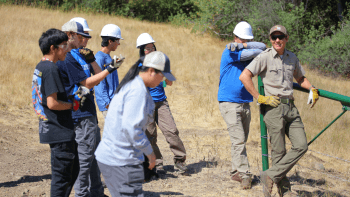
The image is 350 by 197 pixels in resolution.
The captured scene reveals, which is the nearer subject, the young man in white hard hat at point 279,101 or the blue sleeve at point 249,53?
the young man in white hard hat at point 279,101

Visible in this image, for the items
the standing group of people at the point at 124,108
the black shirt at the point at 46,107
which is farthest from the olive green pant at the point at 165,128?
the black shirt at the point at 46,107

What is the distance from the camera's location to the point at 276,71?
379 centimetres

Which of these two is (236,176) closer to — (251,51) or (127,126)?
(251,51)

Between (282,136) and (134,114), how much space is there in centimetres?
223

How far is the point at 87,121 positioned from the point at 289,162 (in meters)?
2.30

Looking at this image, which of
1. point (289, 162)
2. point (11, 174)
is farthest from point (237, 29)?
point (11, 174)

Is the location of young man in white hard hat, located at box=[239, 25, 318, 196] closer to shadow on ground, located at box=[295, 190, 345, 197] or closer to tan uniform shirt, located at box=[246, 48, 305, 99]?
tan uniform shirt, located at box=[246, 48, 305, 99]

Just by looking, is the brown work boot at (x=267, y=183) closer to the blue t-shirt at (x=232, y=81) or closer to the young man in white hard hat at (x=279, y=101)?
the young man in white hard hat at (x=279, y=101)

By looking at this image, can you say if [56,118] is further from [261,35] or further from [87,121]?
[261,35]

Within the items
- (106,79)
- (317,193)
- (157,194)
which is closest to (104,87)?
(106,79)

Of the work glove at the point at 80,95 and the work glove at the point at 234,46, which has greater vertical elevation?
the work glove at the point at 234,46

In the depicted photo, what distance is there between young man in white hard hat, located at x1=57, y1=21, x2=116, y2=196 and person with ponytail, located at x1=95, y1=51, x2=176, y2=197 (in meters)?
0.91

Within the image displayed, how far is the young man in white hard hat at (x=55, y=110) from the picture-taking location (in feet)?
9.21

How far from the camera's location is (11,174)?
4715mm
